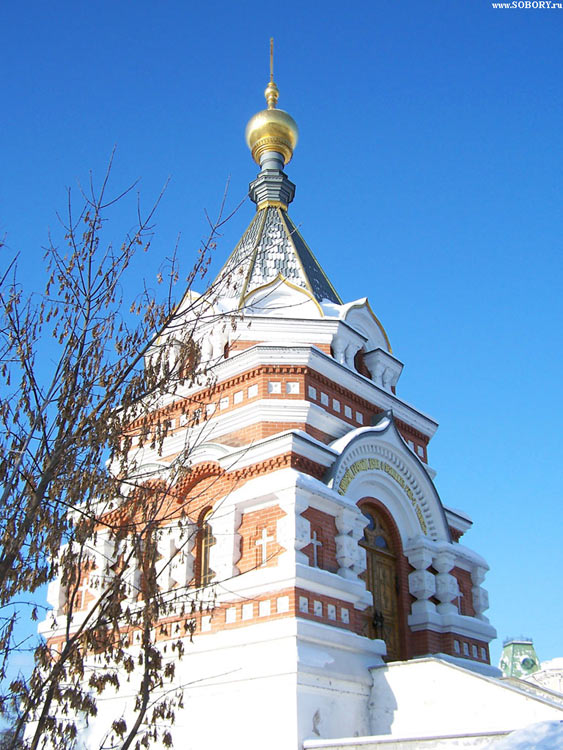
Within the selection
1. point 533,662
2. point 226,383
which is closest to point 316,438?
point 226,383

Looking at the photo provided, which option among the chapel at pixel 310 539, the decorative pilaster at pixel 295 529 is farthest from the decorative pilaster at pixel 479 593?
the decorative pilaster at pixel 295 529

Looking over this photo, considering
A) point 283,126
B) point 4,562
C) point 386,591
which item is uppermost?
point 283,126

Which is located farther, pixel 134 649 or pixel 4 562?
pixel 134 649

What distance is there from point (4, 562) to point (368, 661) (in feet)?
17.6

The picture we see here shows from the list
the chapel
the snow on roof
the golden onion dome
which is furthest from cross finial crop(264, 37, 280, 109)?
the snow on roof

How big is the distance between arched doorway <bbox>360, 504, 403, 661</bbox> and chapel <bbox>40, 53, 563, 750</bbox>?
0.08ft

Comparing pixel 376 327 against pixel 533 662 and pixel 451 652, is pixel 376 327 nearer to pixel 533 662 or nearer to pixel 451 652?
pixel 451 652

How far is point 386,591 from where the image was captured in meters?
9.52

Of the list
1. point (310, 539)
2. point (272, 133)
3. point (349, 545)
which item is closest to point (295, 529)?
point (310, 539)

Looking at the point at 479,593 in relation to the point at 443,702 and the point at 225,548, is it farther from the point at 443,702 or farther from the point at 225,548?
Result: the point at 225,548

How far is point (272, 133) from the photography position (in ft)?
44.7

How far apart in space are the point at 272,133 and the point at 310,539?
813 cm

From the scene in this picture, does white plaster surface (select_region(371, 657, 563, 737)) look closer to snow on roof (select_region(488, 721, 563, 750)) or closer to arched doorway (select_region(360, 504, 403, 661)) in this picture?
arched doorway (select_region(360, 504, 403, 661))

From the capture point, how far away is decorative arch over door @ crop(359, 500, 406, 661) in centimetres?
922
